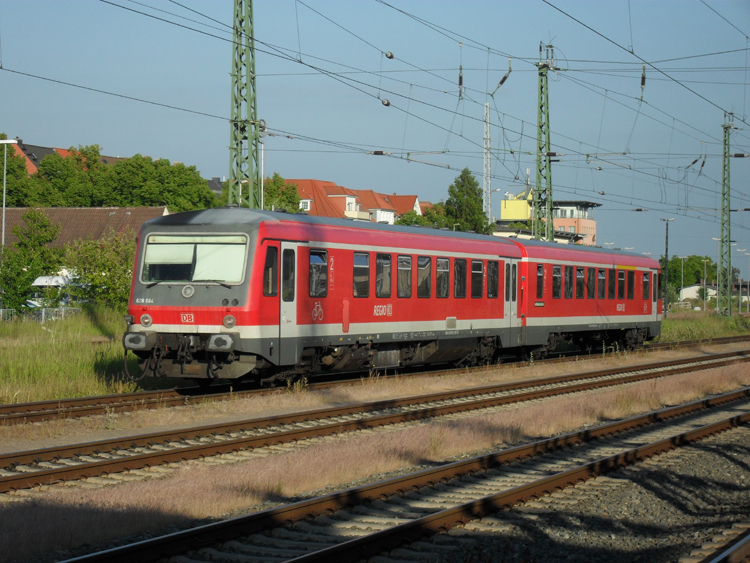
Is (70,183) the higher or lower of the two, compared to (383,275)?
higher

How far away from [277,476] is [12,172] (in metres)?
71.0

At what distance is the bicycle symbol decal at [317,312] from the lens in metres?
15.6

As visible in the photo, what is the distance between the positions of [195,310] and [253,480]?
20.8 feet

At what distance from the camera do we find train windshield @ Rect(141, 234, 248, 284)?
14.6 metres

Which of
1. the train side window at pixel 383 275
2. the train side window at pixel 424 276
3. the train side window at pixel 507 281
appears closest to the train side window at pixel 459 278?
the train side window at pixel 424 276

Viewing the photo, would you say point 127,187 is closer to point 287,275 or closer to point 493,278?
point 493,278

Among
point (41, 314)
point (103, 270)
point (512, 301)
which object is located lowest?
point (41, 314)

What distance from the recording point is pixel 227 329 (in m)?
14.3

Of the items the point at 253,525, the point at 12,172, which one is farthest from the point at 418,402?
the point at 12,172

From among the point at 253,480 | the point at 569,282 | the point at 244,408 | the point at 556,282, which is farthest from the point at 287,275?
the point at 569,282

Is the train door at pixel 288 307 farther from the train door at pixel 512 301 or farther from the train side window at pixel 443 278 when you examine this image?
the train door at pixel 512 301

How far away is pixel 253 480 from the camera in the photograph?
874cm

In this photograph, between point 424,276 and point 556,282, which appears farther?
point 556,282

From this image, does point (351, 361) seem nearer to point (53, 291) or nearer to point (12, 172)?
point (53, 291)
